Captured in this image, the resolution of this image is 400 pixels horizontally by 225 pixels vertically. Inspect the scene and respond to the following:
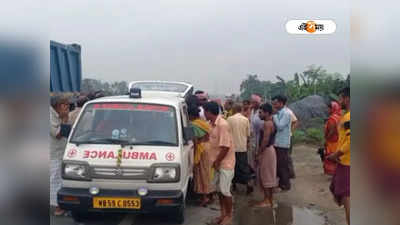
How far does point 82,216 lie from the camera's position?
249 cm

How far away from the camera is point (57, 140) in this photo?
2.21 meters

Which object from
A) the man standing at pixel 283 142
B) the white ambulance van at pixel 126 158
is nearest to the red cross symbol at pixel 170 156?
the white ambulance van at pixel 126 158

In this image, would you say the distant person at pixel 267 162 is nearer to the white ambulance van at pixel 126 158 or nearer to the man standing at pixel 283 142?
the man standing at pixel 283 142

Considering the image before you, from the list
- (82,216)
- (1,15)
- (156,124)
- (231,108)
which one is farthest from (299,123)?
(1,15)

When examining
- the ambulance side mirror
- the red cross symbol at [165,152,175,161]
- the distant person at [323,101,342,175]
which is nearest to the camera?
the distant person at [323,101,342,175]

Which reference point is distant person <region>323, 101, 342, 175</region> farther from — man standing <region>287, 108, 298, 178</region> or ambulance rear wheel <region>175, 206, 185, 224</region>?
ambulance rear wheel <region>175, 206, 185, 224</region>

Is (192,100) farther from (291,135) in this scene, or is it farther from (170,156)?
(291,135)

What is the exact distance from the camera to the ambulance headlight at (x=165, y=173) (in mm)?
2654

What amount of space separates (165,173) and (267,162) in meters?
0.69

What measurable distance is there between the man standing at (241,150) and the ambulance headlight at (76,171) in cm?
102

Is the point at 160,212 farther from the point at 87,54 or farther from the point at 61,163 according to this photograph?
the point at 87,54

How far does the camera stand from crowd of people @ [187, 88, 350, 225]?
2305mm

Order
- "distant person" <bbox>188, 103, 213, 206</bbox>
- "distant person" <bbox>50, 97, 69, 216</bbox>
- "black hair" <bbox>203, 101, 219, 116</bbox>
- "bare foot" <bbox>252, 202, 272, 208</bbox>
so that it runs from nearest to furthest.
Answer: "distant person" <bbox>50, 97, 69, 216</bbox>, "black hair" <bbox>203, 101, 219, 116</bbox>, "bare foot" <bbox>252, 202, 272, 208</bbox>, "distant person" <bbox>188, 103, 213, 206</bbox>

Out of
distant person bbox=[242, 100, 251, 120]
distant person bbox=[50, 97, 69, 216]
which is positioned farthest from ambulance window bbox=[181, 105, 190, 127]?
distant person bbox=[50, 97, 69, 216]
